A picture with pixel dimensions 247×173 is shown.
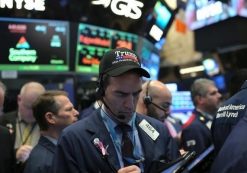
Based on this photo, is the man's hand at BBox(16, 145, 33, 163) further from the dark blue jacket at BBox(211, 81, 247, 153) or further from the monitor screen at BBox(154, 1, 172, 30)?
the monitor screen at BBox(154, 1, 172, 30)

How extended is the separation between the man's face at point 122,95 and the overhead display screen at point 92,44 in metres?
3.78

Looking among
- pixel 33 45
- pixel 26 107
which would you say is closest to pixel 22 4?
pixel 33 45

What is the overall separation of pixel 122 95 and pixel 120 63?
16 cm

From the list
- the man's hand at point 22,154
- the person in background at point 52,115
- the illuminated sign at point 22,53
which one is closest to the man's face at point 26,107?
the man's hand at point 22,154

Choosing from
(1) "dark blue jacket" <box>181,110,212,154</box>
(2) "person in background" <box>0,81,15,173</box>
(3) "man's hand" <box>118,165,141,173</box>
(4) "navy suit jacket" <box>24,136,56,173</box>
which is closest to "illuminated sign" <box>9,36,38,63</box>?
(2) "person in background" <box>0,81,15,173</box>

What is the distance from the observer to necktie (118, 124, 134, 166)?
2.21m

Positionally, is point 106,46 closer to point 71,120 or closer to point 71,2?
point 71,2

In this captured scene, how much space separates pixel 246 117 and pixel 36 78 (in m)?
4.27

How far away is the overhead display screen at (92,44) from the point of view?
236 inches

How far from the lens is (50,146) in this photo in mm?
3137

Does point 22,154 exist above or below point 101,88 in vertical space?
below

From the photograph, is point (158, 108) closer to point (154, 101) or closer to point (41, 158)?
point (154, 101)

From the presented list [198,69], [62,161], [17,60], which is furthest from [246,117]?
[198,69]

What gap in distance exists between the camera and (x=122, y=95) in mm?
2236
